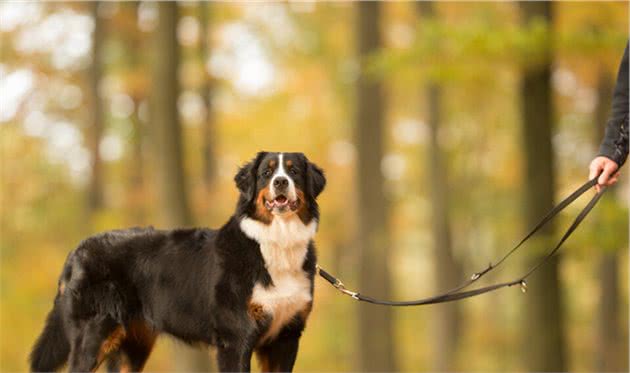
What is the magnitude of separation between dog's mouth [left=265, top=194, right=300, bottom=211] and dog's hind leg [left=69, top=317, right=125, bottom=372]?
118 cm

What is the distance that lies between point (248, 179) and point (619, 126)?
209 cm

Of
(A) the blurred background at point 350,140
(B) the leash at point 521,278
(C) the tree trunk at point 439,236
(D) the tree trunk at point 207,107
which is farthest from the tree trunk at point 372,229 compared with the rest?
(B) the leash at point 521,278

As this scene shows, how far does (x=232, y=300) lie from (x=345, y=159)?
55.9ft

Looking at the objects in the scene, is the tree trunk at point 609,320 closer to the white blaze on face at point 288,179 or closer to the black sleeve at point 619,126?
the black sleeve at point 619,126

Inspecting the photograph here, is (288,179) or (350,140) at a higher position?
(350,140)

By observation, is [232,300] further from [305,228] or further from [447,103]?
[447,103]

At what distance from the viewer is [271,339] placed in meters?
4.54

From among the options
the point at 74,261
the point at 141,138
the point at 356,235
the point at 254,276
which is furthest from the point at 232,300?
the point at 141,138

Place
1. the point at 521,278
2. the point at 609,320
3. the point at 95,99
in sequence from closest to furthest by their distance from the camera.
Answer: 1. the point at 521,278
2. the point at 95,99
3. the point at 609,320

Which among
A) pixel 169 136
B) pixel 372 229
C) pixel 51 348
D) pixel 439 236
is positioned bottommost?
pixel 439 236

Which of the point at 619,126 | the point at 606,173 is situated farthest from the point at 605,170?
the point at 619,126

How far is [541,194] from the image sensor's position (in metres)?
9.68

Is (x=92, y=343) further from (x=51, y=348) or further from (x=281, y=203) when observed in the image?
(x=281, y=203)

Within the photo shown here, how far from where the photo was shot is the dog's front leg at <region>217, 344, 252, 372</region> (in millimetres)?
4328
